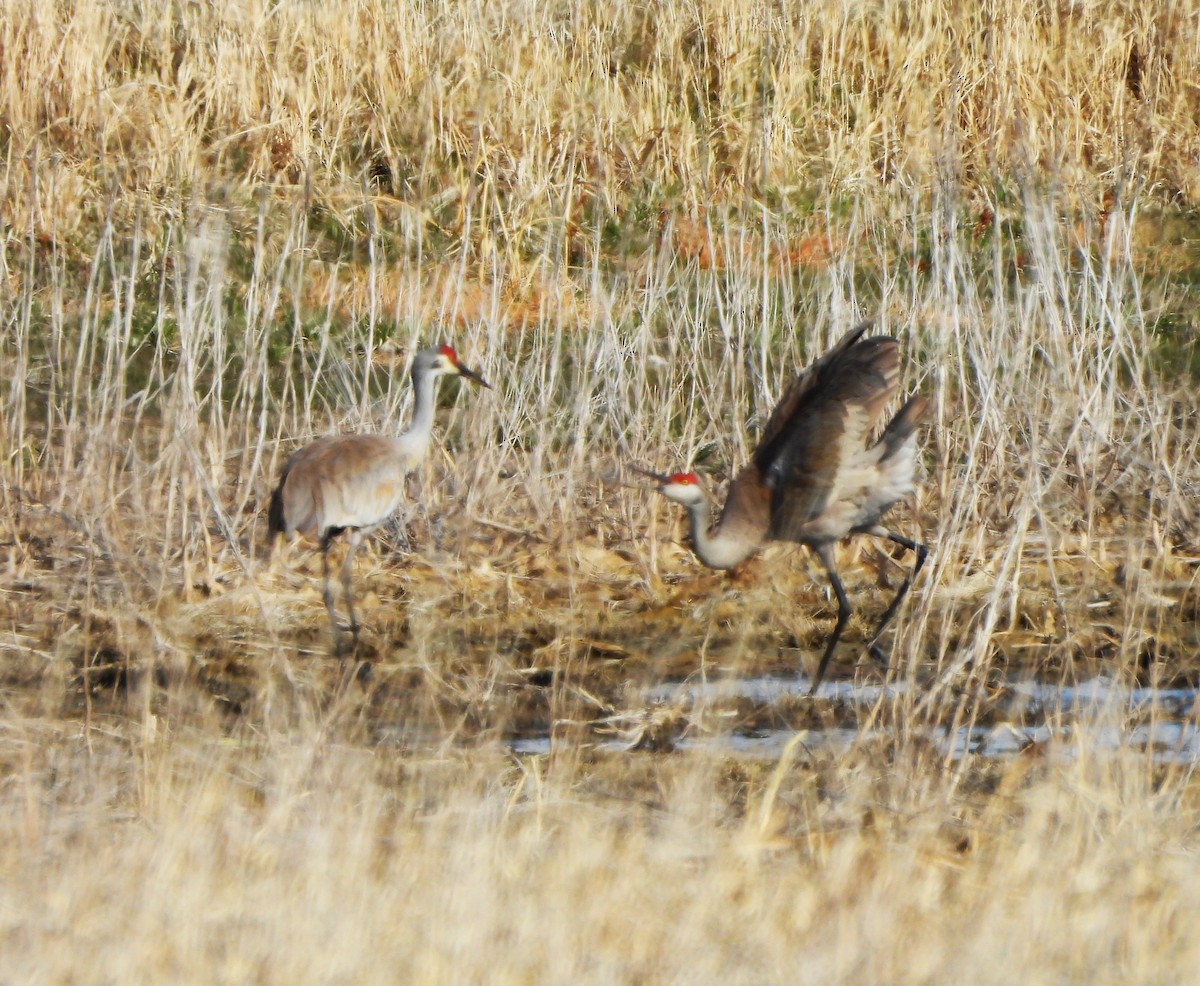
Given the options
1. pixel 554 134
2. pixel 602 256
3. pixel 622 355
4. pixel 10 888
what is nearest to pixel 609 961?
pixel 10 888

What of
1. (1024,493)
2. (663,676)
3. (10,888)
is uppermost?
(1024,493)

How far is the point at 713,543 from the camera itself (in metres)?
6.21

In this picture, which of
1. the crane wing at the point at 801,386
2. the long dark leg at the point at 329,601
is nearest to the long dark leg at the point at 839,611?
the crane wing at the point at 801,386

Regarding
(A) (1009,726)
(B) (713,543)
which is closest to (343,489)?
(B) (713,543)

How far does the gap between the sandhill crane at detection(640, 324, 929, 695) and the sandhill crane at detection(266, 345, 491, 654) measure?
100cm

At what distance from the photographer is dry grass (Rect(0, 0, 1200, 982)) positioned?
3.36m

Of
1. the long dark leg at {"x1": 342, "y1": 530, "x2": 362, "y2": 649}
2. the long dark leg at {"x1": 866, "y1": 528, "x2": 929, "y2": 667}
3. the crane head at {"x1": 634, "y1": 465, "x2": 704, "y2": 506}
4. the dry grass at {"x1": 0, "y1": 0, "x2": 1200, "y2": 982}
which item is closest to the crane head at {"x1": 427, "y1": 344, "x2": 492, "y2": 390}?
the dry grass at {"x1": 0, "y1": 0, "x2": 1200, "y2": 982}

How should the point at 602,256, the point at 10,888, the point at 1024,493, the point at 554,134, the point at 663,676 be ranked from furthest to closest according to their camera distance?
the point at 554,134, the point at 602,256, the point at 663,676, the point at 1024,493, the point at 10,888

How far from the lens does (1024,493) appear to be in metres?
4.75

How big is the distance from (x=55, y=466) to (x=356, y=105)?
6.08 metres

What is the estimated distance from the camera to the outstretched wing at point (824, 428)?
5.83 m

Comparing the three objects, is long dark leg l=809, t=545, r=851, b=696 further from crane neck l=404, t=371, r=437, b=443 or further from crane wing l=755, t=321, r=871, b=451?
crane neck l=404, t=371, r=437, b=443

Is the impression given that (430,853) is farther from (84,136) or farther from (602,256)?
(84,136)

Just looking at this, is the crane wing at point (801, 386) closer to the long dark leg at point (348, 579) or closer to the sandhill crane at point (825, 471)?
the sandhill crane at point (825, 471)
